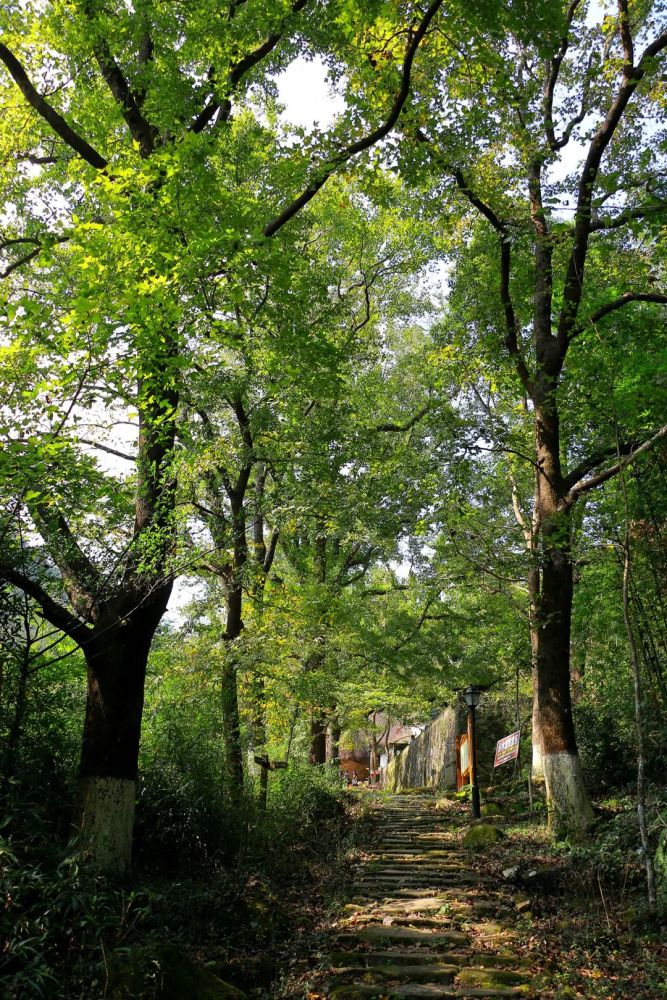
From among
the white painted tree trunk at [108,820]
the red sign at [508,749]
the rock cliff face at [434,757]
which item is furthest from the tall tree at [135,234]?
the rock cliff face at [434,757]

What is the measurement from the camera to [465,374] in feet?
37.0

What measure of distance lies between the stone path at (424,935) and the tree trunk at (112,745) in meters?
2.09

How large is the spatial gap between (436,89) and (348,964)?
912 cm

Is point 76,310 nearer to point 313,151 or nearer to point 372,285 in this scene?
point 313,151

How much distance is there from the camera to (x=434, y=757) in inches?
768

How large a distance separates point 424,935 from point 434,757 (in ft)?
47.8

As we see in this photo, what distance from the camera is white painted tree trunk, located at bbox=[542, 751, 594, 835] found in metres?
8.30

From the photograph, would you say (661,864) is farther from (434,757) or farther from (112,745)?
(434,757)

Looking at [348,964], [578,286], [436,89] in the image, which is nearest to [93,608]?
[348,964]

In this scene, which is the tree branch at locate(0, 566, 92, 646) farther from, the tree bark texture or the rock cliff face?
the rock cliff face

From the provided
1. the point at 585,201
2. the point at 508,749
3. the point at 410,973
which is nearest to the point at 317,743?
the point at 508,749

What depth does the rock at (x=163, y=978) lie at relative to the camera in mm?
3926

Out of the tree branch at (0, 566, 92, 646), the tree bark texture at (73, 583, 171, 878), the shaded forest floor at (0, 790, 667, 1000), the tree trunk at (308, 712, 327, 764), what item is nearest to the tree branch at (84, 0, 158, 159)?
the tree branch at (0, 566, 92, 646)

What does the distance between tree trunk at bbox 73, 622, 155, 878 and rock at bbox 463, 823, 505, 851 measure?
16.9 feet
